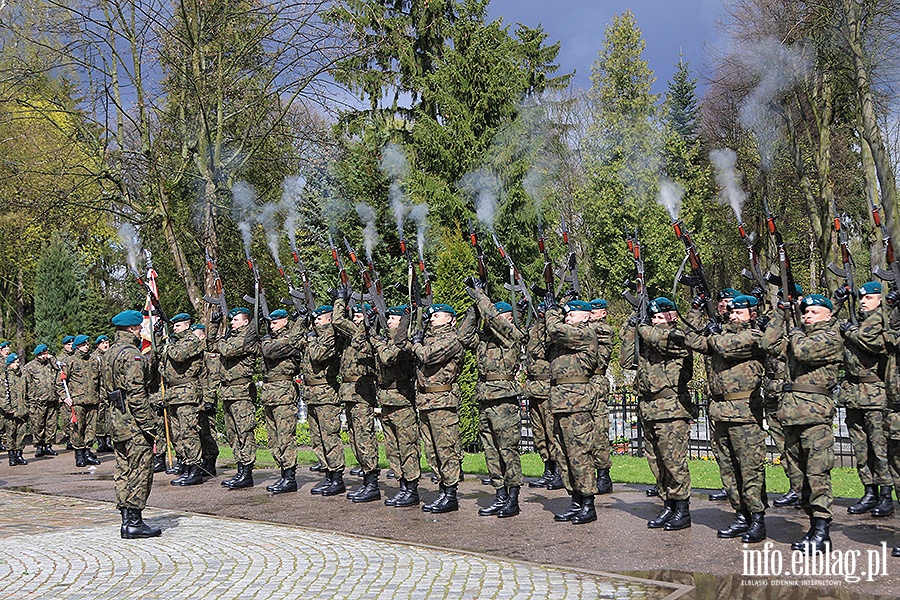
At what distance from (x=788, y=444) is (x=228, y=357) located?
7.19 metres

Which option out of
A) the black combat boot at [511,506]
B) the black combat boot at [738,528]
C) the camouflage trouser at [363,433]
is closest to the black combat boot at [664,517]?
the black combat boot at [738,528]

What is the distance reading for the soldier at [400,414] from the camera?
983 centimetres

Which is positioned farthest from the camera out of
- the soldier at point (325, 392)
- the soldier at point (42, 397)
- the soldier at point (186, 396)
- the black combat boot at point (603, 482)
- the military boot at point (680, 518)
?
the soldier at point (42, 397)

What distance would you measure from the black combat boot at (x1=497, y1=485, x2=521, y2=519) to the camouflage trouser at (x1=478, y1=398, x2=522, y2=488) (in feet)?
0.21

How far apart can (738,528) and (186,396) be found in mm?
7734

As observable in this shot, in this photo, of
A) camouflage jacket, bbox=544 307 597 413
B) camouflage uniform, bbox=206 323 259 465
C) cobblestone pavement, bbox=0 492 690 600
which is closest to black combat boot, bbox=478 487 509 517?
camouflage jacket, bbox=544 307 597 413

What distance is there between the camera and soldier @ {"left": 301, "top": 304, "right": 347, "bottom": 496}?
10.6 meters

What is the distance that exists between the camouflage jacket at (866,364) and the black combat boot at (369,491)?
17.3 feet

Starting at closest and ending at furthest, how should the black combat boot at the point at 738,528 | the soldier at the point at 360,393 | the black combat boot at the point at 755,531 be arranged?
the black combat boot at the point at 755,531 < the black combat boot at the point at 738,528 < the soldier at the point at 360,393

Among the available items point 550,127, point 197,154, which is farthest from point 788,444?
point 550,127

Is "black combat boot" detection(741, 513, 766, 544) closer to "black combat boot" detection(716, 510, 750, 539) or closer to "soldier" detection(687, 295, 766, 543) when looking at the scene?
"soldier" detection(687, 295, 766, 543)

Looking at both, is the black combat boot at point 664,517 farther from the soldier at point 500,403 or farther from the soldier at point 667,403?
the soldier at point 500,403

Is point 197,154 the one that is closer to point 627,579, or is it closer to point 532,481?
point 532,481

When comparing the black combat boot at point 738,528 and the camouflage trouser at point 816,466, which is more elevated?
the camouflage trouser at point 816,466
